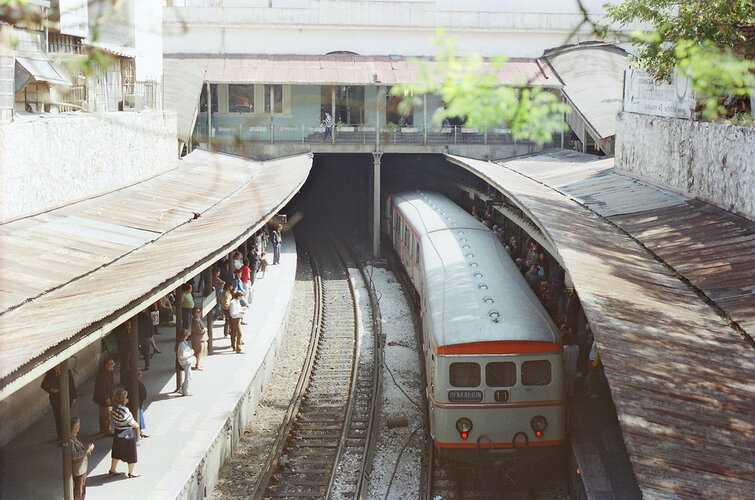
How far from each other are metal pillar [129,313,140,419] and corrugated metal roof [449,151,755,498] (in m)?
5.55

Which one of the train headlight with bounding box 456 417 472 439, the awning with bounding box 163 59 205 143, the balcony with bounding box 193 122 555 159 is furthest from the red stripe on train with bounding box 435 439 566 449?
the balcony with bounding box 193 122 555 159

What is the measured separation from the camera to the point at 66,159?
1566cm

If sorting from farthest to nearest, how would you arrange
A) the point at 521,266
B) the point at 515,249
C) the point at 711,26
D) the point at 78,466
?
the point at 515,249 → the point at 521,266 → the point at 711,26 → the point at 78,466

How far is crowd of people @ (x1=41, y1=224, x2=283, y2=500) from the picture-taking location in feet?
35.1

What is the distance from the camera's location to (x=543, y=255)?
19.4 m

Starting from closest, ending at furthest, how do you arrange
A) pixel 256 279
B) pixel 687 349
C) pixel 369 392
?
1. pixel 687 349
2. pixel 369 392
3. pixel 256 279

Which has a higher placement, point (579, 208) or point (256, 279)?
point (579, 208)

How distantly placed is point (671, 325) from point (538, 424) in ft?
12.7

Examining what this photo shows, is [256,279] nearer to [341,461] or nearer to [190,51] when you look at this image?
[341,461]

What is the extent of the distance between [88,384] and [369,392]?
5.04 m

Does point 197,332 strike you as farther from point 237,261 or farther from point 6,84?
point 237,261

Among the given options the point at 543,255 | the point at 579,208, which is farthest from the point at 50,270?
the point at 543,255

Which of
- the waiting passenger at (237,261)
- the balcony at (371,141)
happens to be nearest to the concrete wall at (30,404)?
the waiting passenger at (237,261)

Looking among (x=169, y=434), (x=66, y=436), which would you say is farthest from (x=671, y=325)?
(x=169, y=434)
